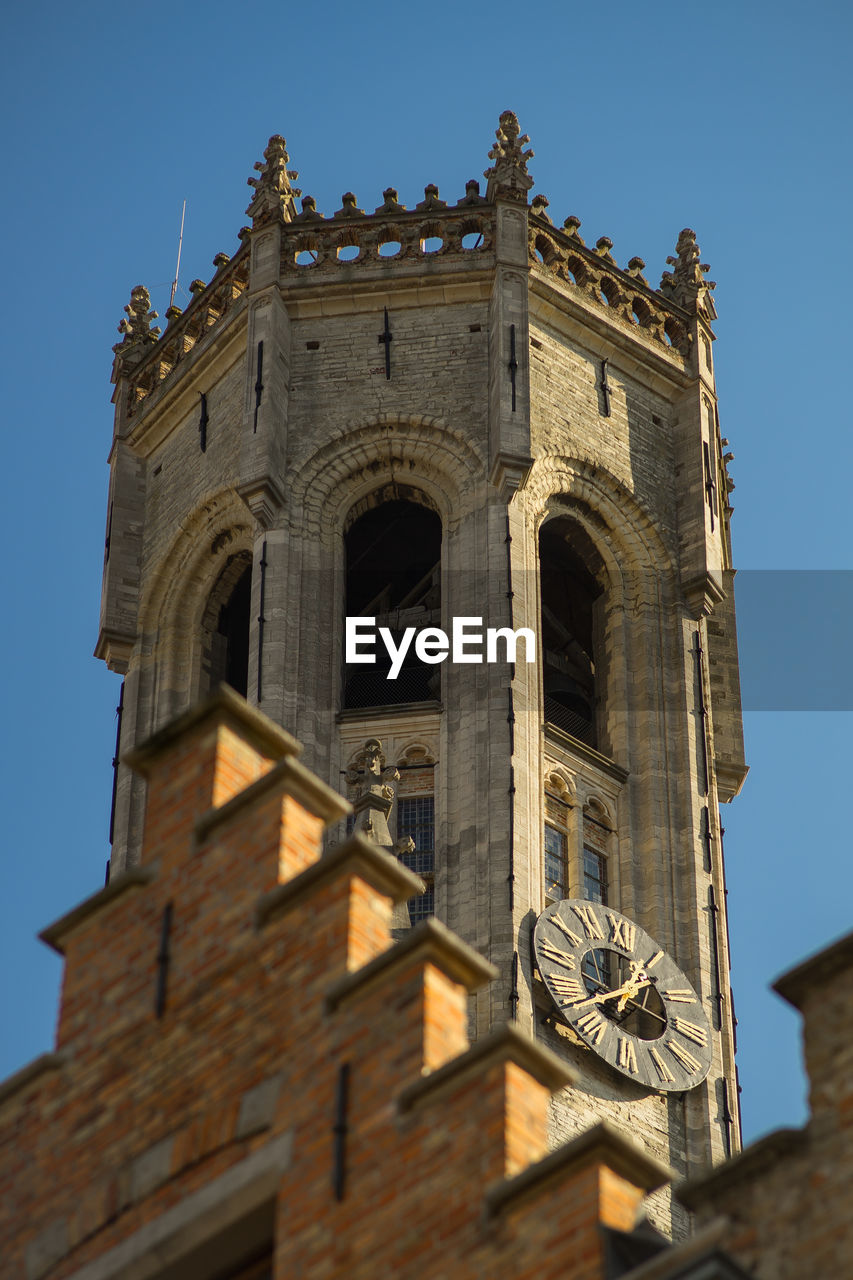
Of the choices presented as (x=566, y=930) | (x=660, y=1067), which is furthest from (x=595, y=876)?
(x=660, y=1067)

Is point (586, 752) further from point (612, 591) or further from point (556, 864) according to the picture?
point (612, 591)

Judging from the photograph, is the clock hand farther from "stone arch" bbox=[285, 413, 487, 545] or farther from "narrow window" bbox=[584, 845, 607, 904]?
"stone arch" bbox=[285, 413, 487, 545]

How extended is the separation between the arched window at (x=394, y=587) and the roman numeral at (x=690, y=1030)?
4464 millimetres

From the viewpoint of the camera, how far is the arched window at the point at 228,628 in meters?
34.1

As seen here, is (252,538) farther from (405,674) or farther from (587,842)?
(587,842)

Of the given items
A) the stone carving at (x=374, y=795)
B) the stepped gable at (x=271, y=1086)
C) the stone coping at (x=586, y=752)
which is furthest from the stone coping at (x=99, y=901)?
the stone coping at (x=586, y=752)

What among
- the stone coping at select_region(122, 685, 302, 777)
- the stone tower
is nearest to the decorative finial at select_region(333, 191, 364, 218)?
the stone tower

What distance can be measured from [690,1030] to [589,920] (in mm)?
1497

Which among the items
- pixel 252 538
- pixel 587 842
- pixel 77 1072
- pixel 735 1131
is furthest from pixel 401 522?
pixel 77 1072

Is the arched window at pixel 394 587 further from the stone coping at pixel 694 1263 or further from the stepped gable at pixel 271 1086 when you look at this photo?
the stone coping at pixel 694 1263

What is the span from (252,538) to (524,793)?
5.43 meters

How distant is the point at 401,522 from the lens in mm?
35344

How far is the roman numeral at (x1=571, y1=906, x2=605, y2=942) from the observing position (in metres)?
29.1

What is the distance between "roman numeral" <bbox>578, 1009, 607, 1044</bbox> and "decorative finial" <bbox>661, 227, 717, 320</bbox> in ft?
38.7
